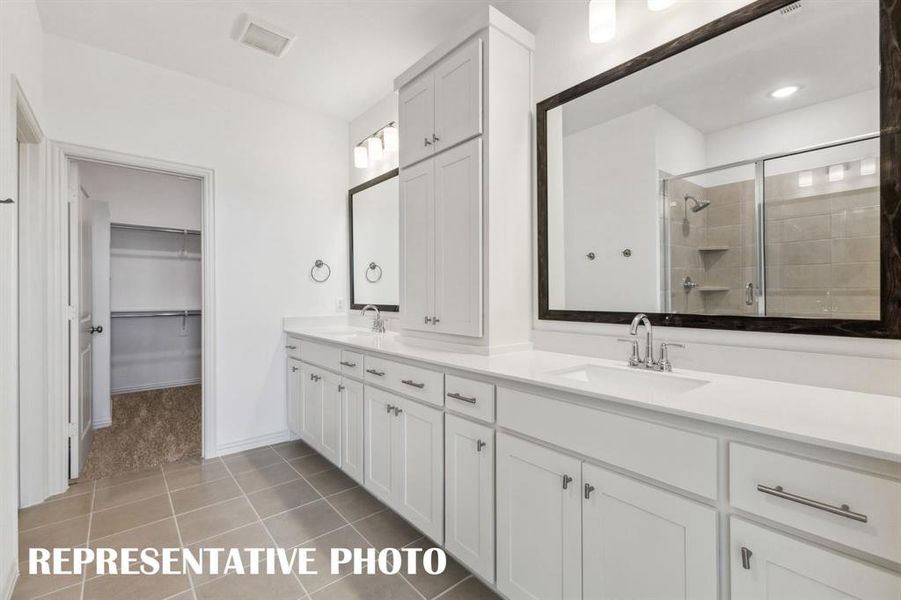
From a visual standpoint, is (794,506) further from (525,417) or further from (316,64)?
(316,64)

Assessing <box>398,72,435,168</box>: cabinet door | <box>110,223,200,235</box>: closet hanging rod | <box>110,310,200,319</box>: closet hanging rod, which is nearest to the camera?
<box>398,72,435,168</box>: cabinet door

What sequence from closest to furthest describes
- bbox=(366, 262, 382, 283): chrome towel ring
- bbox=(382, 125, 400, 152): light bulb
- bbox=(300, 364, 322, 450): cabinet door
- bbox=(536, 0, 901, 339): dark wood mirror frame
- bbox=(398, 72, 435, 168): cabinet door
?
bbox=(536, 0, 901, 339): dark wood mirror frame
bbox=(398, 72, 435, 168): cabinet door
bbox=(300, 364, 322, 450): cabinet door
bbox=(382, 125, 400, 152): light bulb
bbox=(366, 262, 382, 283): chrome towel ring

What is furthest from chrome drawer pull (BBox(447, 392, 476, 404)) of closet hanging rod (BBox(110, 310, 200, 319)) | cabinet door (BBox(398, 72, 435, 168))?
closet hanging rod (BBox(110, 310, 200, 319))

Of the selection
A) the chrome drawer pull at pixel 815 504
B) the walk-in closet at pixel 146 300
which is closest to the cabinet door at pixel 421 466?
the chrome drawer pull at pixel 815 504

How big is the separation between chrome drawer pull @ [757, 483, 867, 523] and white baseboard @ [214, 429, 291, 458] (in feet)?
10.9

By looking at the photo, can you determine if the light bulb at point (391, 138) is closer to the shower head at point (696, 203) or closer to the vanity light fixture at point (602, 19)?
the vanity light fixture at point (602, 19)

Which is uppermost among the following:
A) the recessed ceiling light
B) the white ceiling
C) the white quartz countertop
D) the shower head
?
the white ceiling

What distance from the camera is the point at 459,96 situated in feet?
6.90

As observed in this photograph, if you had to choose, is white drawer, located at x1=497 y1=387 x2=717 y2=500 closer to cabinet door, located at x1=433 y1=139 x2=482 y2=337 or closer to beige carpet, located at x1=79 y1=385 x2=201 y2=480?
cabinet door, located at x1=433 y1=139 x2=482 y2=337

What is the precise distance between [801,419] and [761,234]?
28.4 inches

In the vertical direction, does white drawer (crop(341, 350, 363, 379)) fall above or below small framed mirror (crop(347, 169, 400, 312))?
below

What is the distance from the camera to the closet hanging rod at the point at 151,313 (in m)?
4.71

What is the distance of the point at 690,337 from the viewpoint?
158cm

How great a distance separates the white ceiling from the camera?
1.25 m
